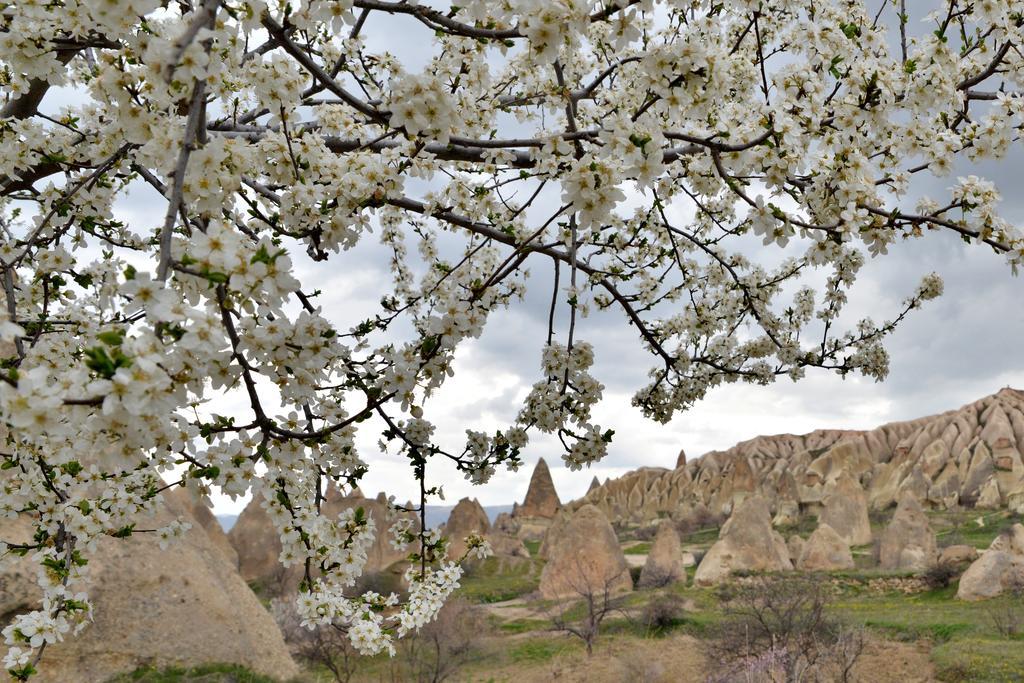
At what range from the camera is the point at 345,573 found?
3.51 metres

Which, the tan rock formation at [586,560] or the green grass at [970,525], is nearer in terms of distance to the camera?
the tan rock formation at [586,560]

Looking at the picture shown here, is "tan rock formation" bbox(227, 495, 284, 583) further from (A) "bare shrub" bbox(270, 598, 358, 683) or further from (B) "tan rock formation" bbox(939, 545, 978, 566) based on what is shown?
(B) "tan rock formation" bbox(939, 545, 978, 566)

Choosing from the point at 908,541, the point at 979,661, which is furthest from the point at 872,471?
the point at 979,661

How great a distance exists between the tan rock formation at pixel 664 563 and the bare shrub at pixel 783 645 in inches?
282

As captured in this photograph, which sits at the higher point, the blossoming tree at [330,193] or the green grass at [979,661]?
the blossoming tree at [330,193]

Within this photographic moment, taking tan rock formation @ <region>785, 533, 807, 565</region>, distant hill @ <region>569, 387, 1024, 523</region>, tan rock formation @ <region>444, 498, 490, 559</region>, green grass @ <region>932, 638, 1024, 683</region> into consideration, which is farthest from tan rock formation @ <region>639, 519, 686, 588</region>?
distant hill @ <region>569, 387, 1024, 523</region>

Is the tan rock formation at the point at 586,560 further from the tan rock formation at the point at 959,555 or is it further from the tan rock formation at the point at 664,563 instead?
the tan rock formation at the point at 959,555

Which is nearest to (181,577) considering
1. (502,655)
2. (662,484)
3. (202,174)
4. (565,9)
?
(502,655)

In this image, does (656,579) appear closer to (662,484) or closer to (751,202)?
(751,202)

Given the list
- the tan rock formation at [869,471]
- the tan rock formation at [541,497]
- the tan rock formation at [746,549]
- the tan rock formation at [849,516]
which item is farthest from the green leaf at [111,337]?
the tan rock formation at [541,497]

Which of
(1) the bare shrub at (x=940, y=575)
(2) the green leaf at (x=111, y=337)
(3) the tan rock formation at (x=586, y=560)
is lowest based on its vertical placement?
(1) the bare shrub at (x=940, y=575)

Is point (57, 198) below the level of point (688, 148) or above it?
above

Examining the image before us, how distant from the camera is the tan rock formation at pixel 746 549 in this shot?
21422 mm

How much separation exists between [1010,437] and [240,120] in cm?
4888
